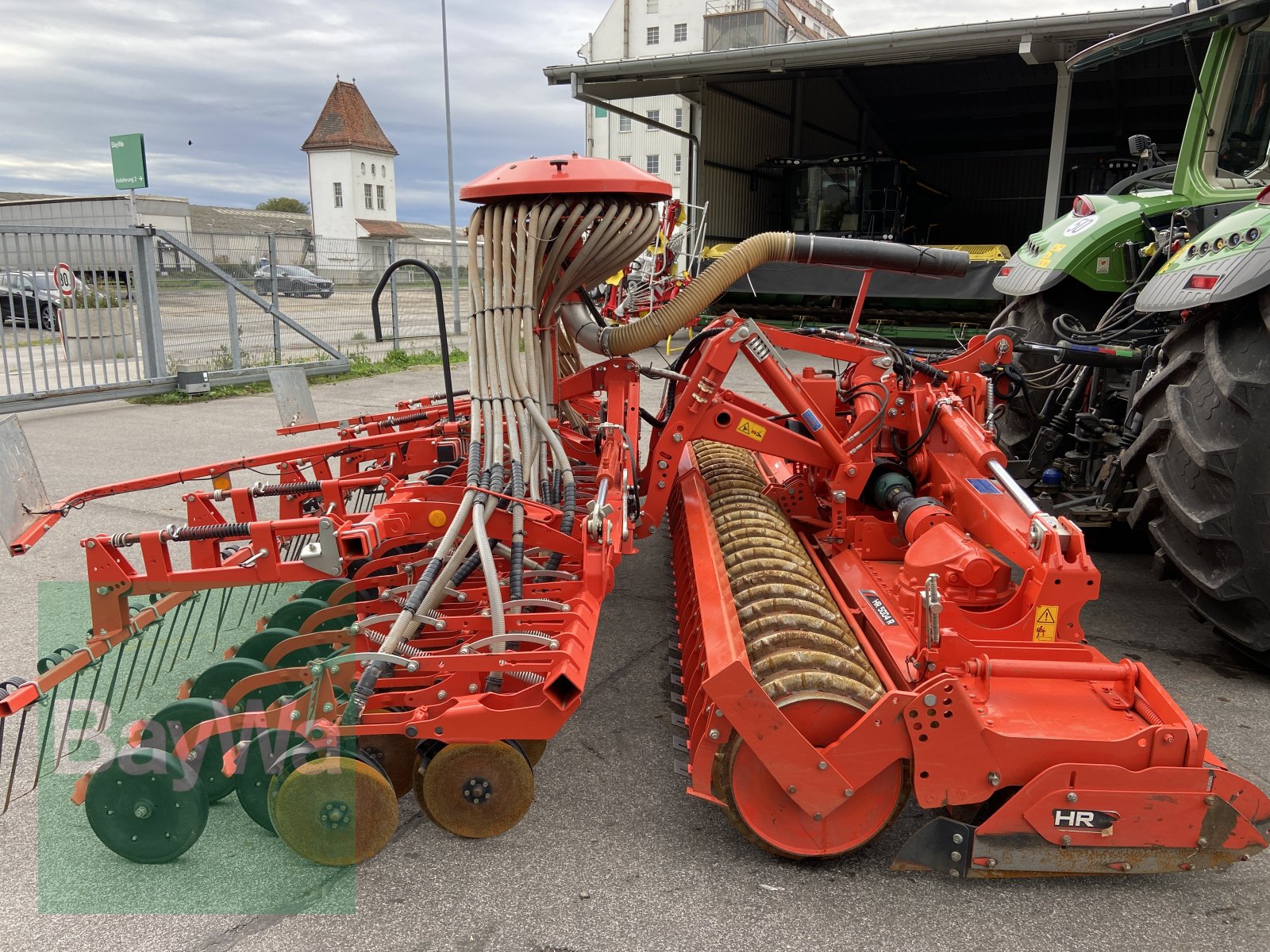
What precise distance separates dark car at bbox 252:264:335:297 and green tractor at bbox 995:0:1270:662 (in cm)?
867

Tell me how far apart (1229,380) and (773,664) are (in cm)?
185

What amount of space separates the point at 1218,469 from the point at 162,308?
31.1 feet

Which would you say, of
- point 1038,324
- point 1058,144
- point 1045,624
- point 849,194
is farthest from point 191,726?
point 849,194

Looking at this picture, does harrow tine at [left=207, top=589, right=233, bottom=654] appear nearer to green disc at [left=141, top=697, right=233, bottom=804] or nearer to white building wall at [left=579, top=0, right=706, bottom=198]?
green disc at [left=141, top=697, right=233, bottom=804]

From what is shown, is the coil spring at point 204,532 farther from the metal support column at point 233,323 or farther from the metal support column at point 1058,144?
the metal support column at point 1058,144

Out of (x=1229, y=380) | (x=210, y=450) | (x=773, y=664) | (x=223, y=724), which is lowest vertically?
(x=210, y=450)

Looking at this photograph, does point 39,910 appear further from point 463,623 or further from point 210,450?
point 210,450

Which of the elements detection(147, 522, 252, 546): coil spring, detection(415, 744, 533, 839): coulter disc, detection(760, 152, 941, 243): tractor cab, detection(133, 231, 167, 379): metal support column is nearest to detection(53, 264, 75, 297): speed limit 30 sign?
detection(133, 231, 167, 379): metal support column

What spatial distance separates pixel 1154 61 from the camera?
15734 mm

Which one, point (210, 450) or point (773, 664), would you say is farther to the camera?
point (210, 450)

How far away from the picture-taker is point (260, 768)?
2.30 metres

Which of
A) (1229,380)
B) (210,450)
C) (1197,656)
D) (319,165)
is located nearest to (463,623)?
(1229,380)

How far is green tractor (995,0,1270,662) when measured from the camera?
296 centimetres

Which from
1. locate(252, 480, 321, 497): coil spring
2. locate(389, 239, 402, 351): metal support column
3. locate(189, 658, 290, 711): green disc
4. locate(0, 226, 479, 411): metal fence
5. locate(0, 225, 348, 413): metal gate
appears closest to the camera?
locate(189, 658, 290, 711): green disc
